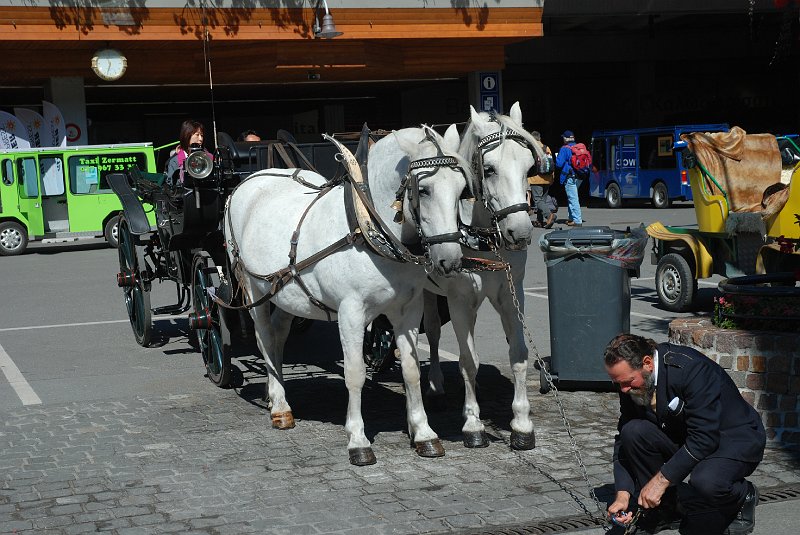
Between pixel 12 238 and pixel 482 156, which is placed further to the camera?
pixel 12 238

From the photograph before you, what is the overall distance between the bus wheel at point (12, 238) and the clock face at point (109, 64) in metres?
3.97

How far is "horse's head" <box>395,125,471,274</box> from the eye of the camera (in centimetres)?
596

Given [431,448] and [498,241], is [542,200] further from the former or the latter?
[431,448]

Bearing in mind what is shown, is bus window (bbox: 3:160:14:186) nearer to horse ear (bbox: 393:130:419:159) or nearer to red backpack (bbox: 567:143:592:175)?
red backpack (bbox: 567:143:592:175)

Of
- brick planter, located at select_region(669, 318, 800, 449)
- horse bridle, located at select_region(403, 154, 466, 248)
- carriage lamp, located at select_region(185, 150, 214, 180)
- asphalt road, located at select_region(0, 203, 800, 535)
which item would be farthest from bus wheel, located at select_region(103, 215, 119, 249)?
brick planter, located at select_region(669, 318, 800, 449)

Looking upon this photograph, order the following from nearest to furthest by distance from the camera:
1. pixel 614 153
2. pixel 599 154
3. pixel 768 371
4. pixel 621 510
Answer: pixel 621 510, pixel 768 371, pixel 614 153, pixel 599 154

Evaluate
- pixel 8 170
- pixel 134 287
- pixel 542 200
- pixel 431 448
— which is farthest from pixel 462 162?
pixel 8 170

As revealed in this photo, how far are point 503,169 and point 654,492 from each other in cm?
226

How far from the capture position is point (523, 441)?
267 inches

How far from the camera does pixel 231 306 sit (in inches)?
332

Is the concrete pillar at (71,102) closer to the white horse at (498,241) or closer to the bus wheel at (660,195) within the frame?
the bus wheel at (660,195)

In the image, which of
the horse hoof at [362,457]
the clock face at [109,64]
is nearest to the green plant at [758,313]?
the horse hoof at [362,457]

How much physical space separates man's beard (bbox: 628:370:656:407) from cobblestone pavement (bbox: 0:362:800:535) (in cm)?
101

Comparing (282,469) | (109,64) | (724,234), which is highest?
(109,64)
